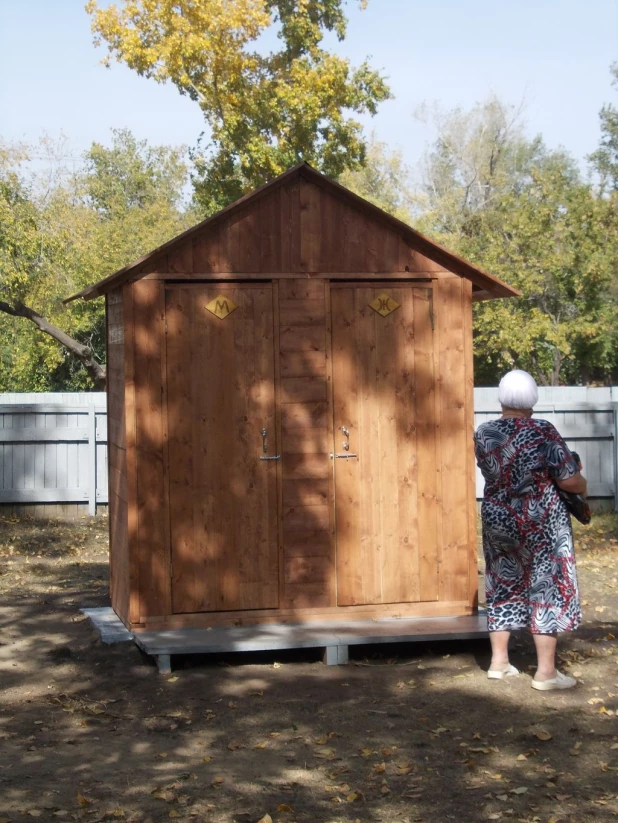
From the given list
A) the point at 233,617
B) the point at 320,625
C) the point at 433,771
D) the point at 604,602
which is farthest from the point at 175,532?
the point at 604,602

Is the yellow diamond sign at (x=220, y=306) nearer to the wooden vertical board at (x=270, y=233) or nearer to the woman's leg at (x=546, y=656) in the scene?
the wooden vertical board at (x=270, y=233)

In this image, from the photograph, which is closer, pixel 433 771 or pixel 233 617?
pixel 433 771

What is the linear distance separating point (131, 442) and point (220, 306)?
1.12m

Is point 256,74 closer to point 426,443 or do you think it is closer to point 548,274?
point 548,274

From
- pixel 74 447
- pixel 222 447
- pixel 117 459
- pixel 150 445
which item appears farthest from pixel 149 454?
pixel 74 447

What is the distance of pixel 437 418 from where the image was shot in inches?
312

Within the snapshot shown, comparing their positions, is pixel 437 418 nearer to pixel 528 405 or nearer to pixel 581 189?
pixel 528 405

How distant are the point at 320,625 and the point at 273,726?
163 centimetres

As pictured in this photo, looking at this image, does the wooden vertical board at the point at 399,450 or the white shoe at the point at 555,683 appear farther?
the wooden vertical board at the point at 399,450

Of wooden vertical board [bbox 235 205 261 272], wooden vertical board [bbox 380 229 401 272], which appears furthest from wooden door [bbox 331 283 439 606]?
wooden vertical board [bbox 235 205 261 272]

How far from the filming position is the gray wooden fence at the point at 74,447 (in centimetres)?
1500

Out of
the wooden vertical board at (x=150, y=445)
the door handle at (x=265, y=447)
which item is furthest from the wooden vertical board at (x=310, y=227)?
the door handle at (x=265, y=447)

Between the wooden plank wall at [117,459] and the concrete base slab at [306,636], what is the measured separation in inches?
21.9

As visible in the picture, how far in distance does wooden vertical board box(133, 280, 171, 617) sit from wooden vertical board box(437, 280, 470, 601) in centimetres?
199
